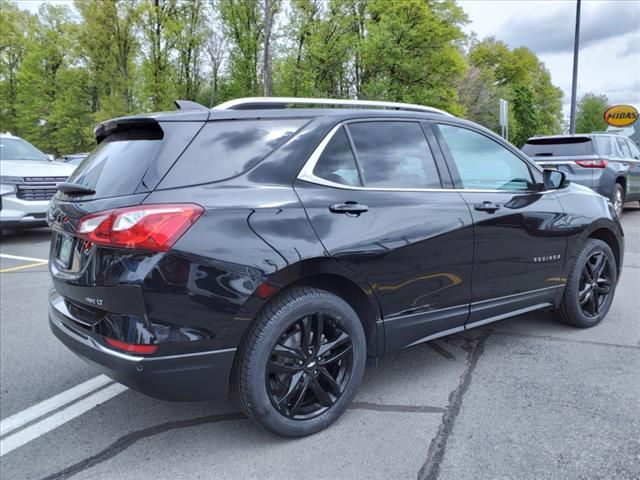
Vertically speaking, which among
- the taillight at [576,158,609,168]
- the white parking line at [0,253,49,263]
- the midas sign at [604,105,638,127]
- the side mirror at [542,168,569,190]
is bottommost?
the white parking line at [0,253,49,263]

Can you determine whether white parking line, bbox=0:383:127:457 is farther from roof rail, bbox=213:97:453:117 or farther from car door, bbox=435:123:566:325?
car door, bbox=435:123:566:325

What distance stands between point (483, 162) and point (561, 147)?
23.8 feet

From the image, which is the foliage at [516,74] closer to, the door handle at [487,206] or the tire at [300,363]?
the door handle at [487,206]

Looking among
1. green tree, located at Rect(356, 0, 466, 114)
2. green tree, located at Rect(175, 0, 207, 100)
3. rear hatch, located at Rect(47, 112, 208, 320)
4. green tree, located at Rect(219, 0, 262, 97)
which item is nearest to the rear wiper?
rear hatch, located at Rect(47, 112, 208, 320)

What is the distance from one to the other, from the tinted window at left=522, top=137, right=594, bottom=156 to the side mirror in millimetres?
6455

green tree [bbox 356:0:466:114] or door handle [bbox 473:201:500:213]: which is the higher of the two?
green tree [bbox 356:0:466:114]

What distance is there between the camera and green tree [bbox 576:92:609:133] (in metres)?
64.4

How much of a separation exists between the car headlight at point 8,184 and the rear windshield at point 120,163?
6511 mm

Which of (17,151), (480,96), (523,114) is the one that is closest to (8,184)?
(17,151)

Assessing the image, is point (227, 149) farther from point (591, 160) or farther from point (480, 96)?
point (480, 96)

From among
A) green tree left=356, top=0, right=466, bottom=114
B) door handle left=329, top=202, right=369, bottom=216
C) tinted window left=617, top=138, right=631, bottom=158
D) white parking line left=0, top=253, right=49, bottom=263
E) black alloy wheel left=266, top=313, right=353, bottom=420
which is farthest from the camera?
green tree left=356, top=0, right=466, bottom=114

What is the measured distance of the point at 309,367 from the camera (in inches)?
102

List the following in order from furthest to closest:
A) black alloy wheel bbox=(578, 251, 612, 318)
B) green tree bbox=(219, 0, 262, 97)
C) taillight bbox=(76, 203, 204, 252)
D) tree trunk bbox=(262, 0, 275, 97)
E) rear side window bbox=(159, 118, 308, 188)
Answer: green tree bbox=(219, 0, 262, 97) < tree trunk bbox=(262, 0, 275, 97) < black alloy wheel bbox=(578, 251, 612, 318) < rear side window bbox=(159, 118, 308, 188) < taillight bbox=(76, 203, 204, 252)

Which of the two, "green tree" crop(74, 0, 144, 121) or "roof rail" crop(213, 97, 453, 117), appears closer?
"roof rail" crop(213, 97, 453, 117)
